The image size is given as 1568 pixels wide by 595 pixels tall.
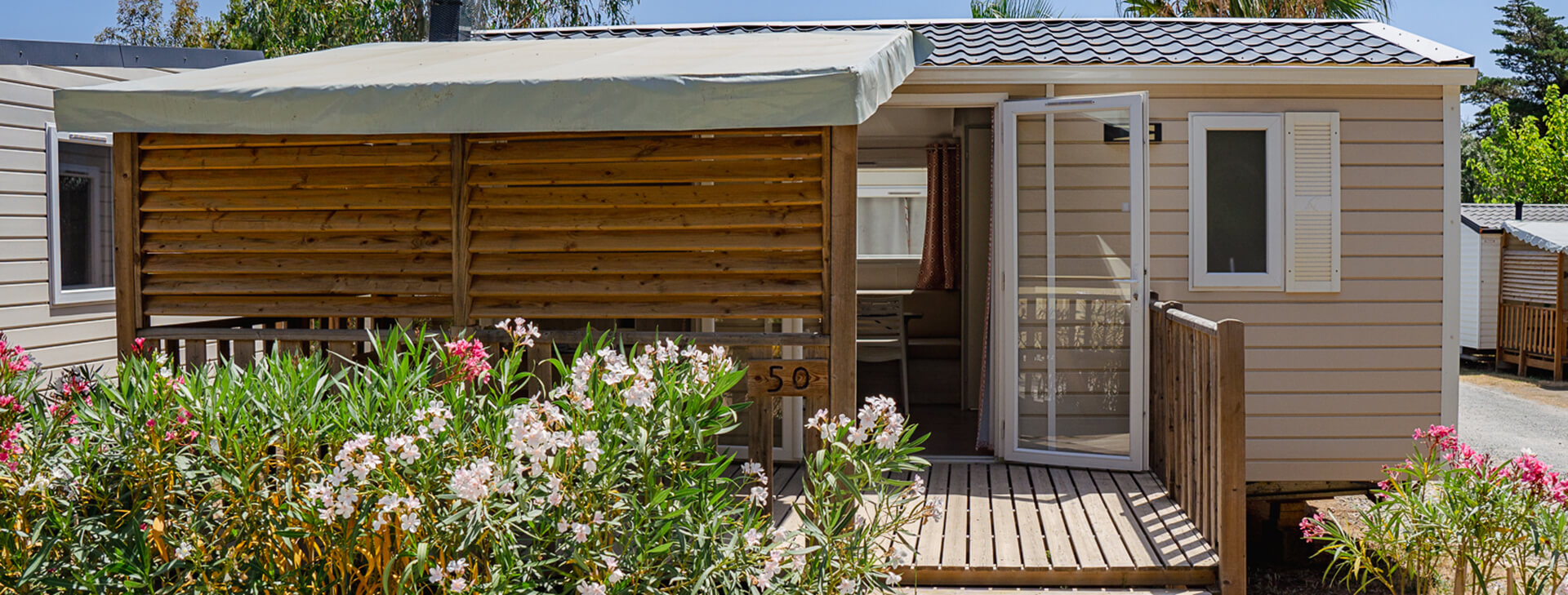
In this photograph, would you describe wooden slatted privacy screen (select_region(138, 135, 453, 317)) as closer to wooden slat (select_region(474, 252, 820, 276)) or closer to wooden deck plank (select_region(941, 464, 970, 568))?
wooden slat (select_region(474, 252, 820, 276))

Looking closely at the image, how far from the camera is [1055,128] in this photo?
17.2ft

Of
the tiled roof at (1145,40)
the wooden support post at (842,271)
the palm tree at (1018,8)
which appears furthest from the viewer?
the palm tree at (1018,8)

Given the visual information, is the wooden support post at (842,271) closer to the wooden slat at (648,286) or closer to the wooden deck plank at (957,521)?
the wooden slat at (648,286)

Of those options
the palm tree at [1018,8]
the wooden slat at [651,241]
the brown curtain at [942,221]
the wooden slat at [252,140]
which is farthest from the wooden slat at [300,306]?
the palm tree at [1018,8]

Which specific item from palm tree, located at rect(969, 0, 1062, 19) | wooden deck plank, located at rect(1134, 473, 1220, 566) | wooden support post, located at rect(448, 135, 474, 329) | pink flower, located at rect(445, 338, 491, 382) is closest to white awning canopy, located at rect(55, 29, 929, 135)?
wooden support post, located at rect(448, 135, 474, 329)

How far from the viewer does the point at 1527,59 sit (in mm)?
28078

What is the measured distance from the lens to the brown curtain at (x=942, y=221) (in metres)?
9.09

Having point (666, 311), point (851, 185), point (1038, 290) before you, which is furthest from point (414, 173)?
point (1038, 290)

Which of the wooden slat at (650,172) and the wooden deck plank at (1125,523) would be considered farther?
the wooden deck plank at (1125,523)

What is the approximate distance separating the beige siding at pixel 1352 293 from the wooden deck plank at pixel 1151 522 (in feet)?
3.46

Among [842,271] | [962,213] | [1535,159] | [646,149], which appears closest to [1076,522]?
[842,271]

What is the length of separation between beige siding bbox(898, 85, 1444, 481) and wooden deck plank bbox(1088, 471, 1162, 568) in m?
1.12

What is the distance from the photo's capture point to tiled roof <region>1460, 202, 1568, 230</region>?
50.9 feet

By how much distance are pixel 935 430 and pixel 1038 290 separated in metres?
1.57
